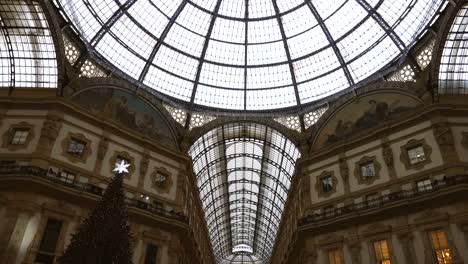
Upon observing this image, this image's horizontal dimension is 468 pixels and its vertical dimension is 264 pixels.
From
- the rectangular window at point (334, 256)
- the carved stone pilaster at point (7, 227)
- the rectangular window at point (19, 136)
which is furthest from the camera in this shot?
the rectangular window at point (334, 256)

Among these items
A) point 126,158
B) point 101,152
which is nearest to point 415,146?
point 126,158

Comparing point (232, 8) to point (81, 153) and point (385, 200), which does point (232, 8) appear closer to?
point (81, 153)

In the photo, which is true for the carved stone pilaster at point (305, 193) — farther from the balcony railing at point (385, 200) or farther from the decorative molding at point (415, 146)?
the decorative molding at point (415, 146)

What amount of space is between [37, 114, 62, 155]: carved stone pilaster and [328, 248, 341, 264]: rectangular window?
2228cm

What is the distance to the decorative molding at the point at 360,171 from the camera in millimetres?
29766

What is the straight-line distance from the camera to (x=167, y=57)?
4009 cm

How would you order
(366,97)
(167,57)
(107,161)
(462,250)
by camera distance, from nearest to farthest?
(462,250) < (107,161) < (366,97) < (167,57)

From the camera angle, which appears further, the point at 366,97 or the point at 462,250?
the point at 366,97

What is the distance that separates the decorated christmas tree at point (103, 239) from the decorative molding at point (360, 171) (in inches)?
821

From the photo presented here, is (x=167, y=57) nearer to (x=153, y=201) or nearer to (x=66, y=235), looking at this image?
(x=153, y=201)

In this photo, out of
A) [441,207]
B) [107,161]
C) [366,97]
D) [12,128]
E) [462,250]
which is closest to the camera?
[462,250]

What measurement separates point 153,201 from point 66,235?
7.54 metres

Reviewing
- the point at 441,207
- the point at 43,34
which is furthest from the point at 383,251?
the point at 43,34

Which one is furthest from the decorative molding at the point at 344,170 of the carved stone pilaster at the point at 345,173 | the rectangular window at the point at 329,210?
the rectangular window at the point at 329,210
